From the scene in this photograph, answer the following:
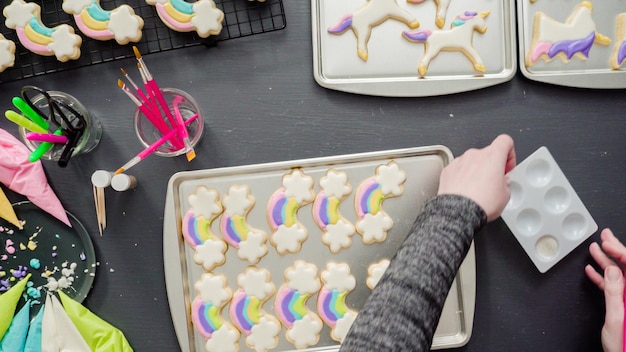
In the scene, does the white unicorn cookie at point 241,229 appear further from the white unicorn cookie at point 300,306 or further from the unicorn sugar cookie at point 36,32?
the unicorn sugar cookie at point 36,32

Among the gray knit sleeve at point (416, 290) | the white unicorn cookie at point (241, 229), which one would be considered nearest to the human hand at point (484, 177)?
the gray knit sleeve at point (416, 290)

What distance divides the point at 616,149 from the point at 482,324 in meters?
0.37

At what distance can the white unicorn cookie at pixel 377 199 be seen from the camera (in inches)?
33.8

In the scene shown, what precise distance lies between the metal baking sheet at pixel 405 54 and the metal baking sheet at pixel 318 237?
116 millimetres

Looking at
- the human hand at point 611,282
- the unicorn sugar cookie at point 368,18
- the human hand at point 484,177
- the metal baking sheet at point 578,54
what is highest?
the unicorn sugar cookie at point 368,18

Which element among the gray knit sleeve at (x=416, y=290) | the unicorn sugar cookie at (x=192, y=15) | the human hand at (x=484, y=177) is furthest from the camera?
the unicorn sugar cookie at (x=192, y=15)

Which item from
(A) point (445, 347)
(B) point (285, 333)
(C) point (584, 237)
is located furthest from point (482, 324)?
(B) point (285, 333)

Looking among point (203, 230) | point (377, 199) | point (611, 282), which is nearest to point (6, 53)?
point (203, 230)

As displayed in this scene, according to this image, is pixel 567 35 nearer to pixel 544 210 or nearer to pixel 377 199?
pixel 544 210

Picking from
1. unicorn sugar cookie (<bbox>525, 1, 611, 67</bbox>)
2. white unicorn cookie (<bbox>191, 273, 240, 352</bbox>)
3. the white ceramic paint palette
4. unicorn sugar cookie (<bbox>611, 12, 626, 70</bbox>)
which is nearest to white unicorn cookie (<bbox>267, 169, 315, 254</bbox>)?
white unicorn cookie (<bbox>191, 273, 240, 352</bbox>)

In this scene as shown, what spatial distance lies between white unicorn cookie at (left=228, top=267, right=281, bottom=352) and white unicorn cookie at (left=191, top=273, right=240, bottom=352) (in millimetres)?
18

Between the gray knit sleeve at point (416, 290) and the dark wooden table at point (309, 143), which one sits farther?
the dark wooden table at point (309, 143)

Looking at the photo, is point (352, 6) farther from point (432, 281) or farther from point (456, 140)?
point (432, 281)

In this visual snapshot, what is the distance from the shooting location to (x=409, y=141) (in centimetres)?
88
